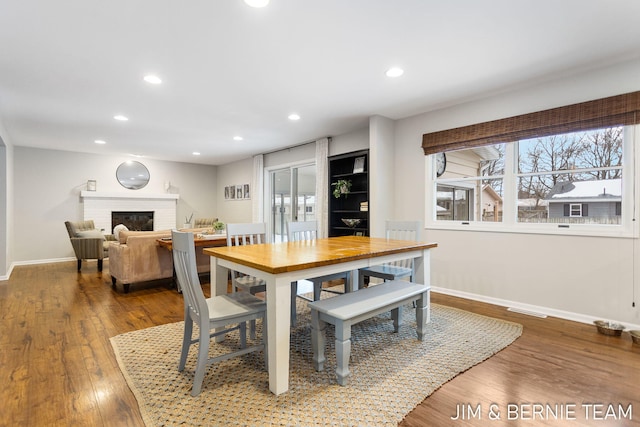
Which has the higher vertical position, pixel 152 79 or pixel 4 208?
pixel 152 79

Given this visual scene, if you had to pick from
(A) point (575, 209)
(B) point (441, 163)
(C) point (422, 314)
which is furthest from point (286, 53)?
(A) point (575, 209)

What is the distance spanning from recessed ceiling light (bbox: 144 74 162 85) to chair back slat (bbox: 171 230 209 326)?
1969 mm

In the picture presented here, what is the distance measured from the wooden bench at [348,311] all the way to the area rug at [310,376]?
139mm

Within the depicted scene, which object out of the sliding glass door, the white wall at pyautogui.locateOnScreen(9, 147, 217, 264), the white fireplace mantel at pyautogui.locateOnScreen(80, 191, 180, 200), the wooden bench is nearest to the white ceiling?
the wooden bench

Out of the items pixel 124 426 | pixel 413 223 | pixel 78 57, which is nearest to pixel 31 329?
pixel 124 426

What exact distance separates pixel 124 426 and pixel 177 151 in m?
6.14

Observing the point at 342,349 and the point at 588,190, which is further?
the point at 588,190

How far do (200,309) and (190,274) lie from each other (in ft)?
0.68

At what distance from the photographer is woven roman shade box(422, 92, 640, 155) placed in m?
2.73

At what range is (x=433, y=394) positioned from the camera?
1831 mm

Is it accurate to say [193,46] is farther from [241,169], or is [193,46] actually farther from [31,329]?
[241,169]

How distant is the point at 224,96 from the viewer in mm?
3617

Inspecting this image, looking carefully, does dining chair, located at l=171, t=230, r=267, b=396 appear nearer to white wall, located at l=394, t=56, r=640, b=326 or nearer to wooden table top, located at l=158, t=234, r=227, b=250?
wooden table top, located at l=158, t=234, r=227, b=250

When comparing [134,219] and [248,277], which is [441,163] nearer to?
[248,277]
